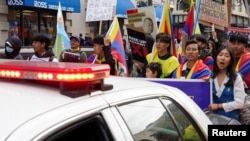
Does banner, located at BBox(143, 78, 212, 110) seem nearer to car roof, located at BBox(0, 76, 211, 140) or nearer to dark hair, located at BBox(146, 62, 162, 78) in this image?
dark hair, located at BBox(146, 62, 162, 78)

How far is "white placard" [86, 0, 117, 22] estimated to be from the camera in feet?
28.8

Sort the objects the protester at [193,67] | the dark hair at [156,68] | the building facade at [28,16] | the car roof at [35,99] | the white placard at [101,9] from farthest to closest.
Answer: the building facade at [28,16] < the white placard at [101,9] < the dark hair at [156,68] < the protester at [193,67] < the car roof at [35,99]

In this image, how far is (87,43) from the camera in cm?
1487

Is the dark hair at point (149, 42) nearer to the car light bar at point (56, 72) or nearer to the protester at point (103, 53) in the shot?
the protester at point (103, 53)

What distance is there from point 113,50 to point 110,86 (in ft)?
16.0

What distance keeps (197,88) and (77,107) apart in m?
2.90

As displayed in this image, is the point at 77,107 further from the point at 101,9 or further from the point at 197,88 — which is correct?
the point at 101,9

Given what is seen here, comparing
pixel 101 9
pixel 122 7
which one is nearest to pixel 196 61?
pixel 101 9

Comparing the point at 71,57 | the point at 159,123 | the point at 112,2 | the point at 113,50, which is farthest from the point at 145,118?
the point at 112,2

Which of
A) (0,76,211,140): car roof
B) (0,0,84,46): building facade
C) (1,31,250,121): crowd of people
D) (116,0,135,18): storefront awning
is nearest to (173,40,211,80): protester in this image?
(1,31,250,121): crowd of people

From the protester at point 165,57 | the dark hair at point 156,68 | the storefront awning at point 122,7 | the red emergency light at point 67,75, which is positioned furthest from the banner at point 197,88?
the storefront awning at point 122,7

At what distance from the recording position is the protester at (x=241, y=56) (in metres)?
4.96

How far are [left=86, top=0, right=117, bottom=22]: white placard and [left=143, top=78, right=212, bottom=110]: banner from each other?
4428 millimetres

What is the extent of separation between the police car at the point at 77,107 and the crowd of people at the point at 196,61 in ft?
6.07
